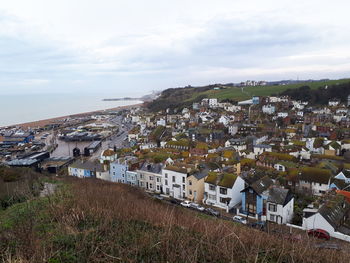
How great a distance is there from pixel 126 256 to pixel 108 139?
50638 mm

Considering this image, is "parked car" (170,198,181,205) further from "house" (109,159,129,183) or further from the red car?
the red car

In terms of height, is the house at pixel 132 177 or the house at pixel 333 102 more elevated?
the house at pixel 333 102

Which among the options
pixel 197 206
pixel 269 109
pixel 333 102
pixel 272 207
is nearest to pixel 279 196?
pixel 272 207

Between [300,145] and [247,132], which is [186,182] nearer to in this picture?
[300,145]

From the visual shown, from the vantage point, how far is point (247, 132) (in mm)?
41500

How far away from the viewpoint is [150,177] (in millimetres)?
20938

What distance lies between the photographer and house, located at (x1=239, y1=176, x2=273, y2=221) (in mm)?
14453

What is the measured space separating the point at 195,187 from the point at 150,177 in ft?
14.6

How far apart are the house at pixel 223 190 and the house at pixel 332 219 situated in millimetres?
4268

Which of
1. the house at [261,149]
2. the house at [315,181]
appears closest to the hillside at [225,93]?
the house at [261,149]

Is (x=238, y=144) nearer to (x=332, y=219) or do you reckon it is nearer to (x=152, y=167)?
(x=152, y=167)

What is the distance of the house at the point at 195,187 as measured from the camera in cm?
1814

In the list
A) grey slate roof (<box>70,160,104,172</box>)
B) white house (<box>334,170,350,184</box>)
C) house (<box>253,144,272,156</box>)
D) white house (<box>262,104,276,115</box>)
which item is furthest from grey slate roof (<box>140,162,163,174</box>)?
white house (<box>262,104,276,115</box>)

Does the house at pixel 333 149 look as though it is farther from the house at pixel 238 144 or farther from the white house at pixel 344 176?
the white house at pixel 344 176
